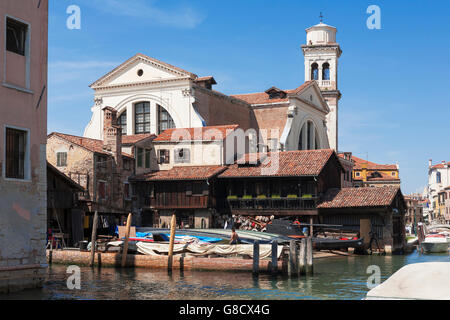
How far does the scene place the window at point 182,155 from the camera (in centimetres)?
3906

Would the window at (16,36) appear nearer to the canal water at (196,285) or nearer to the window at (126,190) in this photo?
the canal water at (196,285)

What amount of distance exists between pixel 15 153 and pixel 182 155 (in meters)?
24.2

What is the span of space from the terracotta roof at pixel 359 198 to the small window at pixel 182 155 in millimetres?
9180

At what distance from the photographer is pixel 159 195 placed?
124 feet

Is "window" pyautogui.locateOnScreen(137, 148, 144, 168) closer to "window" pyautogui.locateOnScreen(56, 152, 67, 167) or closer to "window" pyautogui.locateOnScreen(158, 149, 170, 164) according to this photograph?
"window" pyautogui.locateOnScreen(158, 149, 170, 164)

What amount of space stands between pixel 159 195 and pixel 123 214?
428 cm

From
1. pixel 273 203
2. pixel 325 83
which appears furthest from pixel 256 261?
pixel 325 83

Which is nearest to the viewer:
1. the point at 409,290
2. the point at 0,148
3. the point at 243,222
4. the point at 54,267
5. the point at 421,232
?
the point at 409,290

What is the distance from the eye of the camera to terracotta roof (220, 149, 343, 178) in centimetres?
3562

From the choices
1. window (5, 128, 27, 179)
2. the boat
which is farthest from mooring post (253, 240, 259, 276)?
the boat

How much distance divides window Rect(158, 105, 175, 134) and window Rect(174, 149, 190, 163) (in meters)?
4.70

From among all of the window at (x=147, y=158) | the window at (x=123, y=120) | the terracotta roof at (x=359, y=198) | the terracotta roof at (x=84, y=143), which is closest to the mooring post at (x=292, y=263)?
the terracotta roof at (x=359, y=198)
